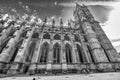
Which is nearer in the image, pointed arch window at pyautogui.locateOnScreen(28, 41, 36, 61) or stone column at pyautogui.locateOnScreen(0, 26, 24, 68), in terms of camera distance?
stone column at pyautogui.locateOnScreen(0, 26, 24, 68)

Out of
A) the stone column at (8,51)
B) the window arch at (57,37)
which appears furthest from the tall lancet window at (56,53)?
the stone column at (8,51)

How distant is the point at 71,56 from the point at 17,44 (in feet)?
48.2

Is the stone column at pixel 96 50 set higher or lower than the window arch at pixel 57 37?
lower

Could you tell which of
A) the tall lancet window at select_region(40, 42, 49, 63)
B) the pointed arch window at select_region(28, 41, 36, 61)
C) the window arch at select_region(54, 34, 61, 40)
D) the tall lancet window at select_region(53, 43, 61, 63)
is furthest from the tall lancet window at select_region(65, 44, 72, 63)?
the pointed arch window at select_region(28, 41, 36, 61)

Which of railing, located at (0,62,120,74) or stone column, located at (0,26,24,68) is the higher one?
stone column, located at (0,26,24,68)

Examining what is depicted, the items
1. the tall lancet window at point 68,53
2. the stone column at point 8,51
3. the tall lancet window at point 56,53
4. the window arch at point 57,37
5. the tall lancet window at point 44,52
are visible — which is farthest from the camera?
the window arch at point 57,37

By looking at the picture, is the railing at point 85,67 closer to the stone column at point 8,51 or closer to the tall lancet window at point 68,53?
the stone column at point 8,51

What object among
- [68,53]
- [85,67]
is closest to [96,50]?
[85,67]

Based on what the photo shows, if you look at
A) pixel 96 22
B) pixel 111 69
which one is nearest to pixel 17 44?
pixel 111 69

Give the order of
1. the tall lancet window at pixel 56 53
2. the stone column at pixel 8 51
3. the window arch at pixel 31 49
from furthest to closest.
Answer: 1. the tall lancet window at pixel 56 53
2. the window arch at pixel 31 49
3. the stone column at pixel 8 51

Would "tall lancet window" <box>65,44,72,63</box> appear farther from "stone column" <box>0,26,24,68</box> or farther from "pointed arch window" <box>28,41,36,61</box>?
"stone column" <box>0,26,24,68</box>

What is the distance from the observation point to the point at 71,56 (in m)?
20.9

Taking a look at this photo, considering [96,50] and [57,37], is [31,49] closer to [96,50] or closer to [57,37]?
[57,37]

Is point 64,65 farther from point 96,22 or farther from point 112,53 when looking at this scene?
point 96,22
